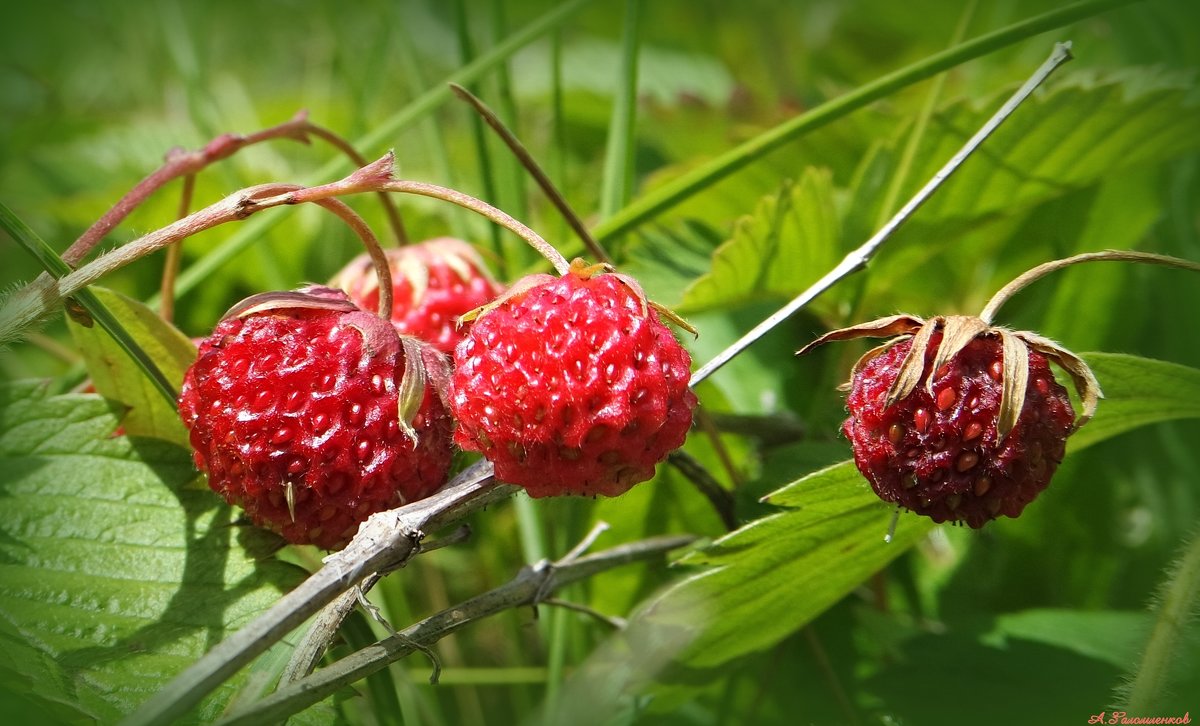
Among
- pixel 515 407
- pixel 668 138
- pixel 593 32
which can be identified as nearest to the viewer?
pixel 515 407

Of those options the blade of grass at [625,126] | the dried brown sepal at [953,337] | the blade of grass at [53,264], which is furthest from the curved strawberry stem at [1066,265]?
the blade of grass at [53,264]

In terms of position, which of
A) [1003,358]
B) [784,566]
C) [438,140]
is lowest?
[784,566]

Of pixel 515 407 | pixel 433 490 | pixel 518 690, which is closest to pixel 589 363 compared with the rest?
pixel 515 407

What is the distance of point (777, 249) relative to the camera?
1.21m

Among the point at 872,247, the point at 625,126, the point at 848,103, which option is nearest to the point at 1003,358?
the point at 872,247

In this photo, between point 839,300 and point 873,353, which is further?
point 839,300

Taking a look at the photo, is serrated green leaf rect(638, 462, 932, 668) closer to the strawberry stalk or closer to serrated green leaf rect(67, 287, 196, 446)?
the strawberry stalk

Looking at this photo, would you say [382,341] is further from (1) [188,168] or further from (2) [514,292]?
(1) [188,168]

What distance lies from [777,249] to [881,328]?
43 centimetres

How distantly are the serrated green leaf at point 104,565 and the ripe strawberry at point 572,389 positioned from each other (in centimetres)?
26

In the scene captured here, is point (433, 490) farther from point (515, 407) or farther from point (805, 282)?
point (805, 282)

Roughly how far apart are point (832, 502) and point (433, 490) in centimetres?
33

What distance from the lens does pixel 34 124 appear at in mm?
2090

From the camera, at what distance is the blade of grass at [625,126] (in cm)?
121
